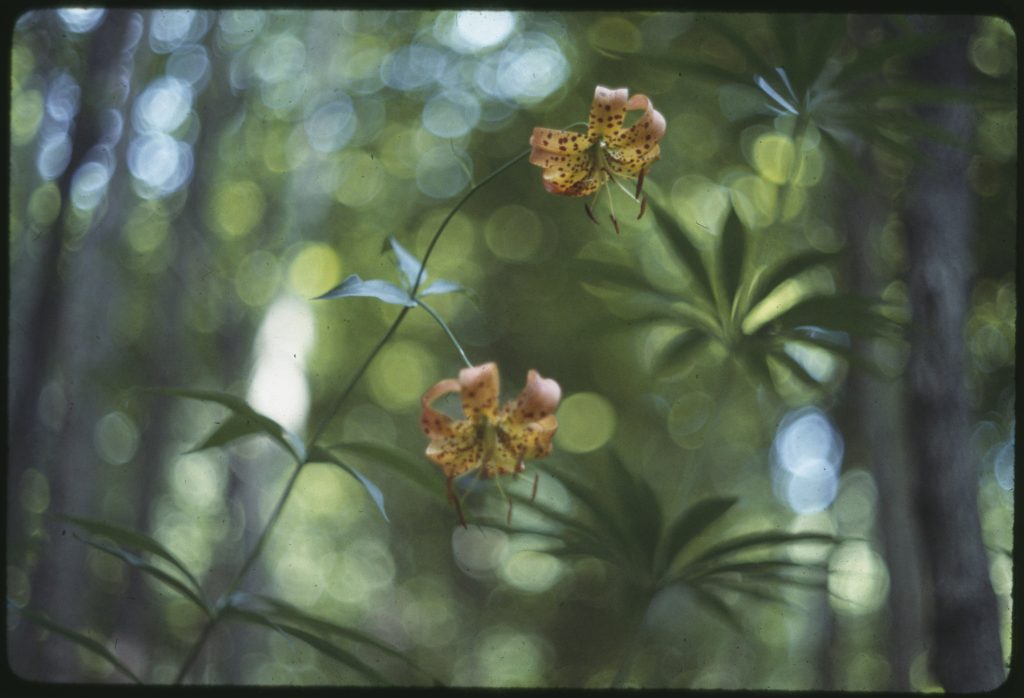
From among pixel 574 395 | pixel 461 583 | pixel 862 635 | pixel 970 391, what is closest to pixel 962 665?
pixel 970 391

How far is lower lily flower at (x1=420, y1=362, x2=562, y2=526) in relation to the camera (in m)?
0.72

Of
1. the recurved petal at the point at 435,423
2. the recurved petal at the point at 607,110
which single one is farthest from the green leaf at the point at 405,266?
the recurved petal at the point at 607,110

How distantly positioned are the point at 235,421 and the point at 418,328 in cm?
377

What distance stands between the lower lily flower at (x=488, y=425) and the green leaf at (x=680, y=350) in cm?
35

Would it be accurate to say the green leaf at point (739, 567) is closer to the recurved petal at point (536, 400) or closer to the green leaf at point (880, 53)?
the recurved petal at point (536, 400)

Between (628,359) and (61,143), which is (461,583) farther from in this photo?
(61,143)

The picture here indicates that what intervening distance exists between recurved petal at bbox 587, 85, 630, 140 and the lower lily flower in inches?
10.3

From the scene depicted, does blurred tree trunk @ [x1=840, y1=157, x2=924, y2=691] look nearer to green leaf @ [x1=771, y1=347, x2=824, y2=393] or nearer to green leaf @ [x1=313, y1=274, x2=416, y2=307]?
green leaf @ [x1=771, y1=347, x2=824, y2=393]

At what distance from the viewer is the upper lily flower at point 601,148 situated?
793 mm

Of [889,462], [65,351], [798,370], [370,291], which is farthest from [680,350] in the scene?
[65,351]

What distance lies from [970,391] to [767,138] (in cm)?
188

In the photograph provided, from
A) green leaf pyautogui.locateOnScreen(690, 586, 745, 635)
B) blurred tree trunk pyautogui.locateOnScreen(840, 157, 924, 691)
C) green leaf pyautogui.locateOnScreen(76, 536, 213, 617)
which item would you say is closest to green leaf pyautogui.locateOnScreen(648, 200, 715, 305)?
green leaf pyautogui.locateOnScreen(690, 586, 745, 635)

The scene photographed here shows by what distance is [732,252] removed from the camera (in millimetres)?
945

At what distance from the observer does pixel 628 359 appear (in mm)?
3861
